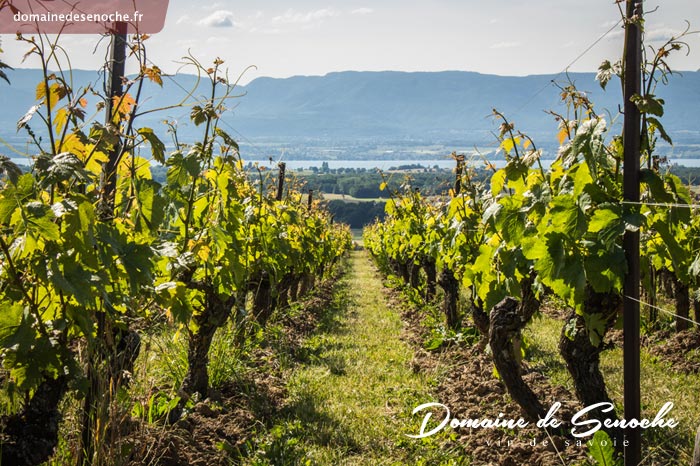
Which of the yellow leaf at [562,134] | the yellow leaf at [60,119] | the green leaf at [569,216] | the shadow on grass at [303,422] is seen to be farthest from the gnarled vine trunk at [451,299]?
the yellow leaf at [60,119]

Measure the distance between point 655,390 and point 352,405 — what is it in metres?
2.62

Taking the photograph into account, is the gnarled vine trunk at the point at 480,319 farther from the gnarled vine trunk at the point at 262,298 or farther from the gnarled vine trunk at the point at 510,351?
the gnarled vine trunk at the point at 262,298

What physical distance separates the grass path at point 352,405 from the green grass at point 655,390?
1310 mm

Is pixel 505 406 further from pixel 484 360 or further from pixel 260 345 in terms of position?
pixel 260 345

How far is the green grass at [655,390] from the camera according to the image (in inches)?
154

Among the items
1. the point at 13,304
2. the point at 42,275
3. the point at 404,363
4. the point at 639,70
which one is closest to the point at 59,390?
the point at 13,304

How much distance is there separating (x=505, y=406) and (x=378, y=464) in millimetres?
1238

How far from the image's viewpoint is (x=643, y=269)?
390 centimetres

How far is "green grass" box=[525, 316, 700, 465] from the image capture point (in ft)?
12.9

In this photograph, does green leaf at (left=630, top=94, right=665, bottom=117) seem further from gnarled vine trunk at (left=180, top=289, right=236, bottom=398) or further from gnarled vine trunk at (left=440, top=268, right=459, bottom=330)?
gnarled vine trunk at (left=440, top=268, right=459, bottom=330)

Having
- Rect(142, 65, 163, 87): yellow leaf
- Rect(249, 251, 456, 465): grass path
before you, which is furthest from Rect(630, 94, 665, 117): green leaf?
Rect(249, 251, 456, 465): grass path

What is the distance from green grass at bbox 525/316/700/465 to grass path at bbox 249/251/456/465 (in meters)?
1.31

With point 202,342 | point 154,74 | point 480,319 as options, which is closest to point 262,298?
point 480,319

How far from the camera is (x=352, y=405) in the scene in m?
5.70
